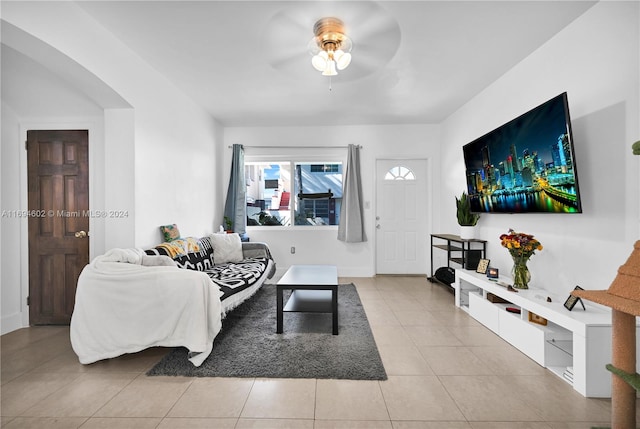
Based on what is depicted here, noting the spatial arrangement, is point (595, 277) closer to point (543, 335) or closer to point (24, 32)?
point (543, 335)

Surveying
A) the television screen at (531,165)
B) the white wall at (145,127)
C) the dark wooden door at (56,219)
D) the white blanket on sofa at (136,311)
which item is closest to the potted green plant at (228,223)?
the white wall at (145,127)

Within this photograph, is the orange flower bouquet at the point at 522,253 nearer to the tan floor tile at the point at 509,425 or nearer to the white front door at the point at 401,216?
the tan floor tile at the point at 509,425

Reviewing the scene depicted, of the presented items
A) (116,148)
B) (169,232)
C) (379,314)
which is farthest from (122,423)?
(379,314)

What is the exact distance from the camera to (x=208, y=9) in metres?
2.03

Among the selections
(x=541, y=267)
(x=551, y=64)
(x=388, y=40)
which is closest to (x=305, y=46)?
(x=388, y=40)

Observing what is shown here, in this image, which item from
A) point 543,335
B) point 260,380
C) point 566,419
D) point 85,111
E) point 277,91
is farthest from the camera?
point 277,91

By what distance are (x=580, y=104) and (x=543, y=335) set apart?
1709 millimetres

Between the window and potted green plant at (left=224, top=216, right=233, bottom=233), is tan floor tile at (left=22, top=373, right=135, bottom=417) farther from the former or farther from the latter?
the window

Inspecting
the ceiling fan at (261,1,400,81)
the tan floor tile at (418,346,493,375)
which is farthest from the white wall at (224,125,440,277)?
the tan floor tile at (418,346,493,375)

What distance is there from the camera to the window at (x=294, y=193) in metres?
4.87

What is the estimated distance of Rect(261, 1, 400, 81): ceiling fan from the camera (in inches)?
80.6

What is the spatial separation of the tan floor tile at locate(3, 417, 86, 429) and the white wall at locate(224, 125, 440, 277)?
3388 millimetres

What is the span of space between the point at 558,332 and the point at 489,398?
82cm

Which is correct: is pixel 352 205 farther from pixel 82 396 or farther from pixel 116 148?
pixel 82 396
